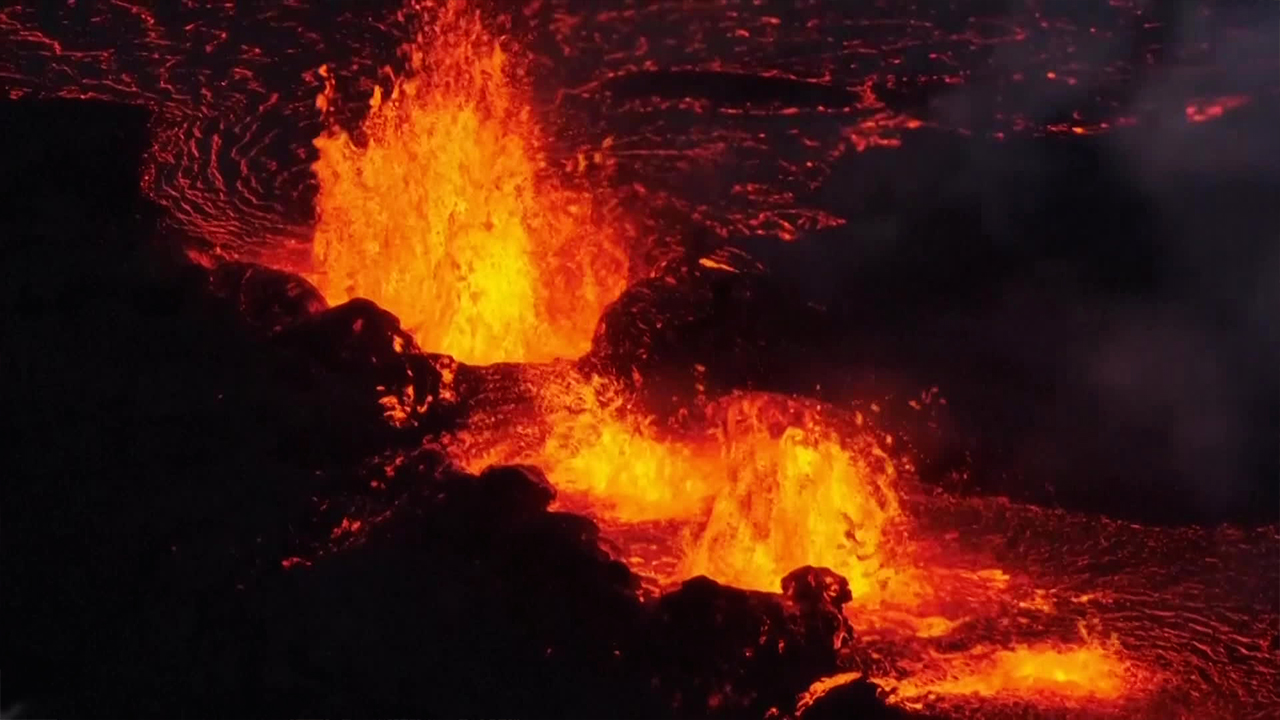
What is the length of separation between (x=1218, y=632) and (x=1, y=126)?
617 cm

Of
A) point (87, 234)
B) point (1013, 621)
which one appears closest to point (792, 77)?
point (87, 234)

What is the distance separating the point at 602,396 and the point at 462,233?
1331 millimetres

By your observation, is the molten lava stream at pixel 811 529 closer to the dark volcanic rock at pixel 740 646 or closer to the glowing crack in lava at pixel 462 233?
the dark volcanic rock at pixel 740 646

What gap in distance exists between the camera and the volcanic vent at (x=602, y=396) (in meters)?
4.49

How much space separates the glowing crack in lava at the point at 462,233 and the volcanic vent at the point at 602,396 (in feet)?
0.07

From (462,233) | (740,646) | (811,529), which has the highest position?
(462,233)

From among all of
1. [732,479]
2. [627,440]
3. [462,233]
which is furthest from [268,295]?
[732,479]

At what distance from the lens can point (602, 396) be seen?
6.05 m

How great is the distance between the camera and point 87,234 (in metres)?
6.62

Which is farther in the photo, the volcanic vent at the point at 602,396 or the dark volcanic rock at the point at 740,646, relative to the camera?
the volcanic vent at the point at 602,396

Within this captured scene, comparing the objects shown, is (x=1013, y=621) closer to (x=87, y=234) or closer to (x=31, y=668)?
(x=31, y=668)

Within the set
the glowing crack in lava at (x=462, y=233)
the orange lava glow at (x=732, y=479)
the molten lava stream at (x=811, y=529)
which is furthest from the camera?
the glowing crack in lava at (x=462, y=233)

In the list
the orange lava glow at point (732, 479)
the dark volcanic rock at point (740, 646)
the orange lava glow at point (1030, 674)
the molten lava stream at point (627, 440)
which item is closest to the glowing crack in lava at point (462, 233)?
the molten lava stream at point (627, 440)

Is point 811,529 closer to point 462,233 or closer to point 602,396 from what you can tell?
point 602,396
